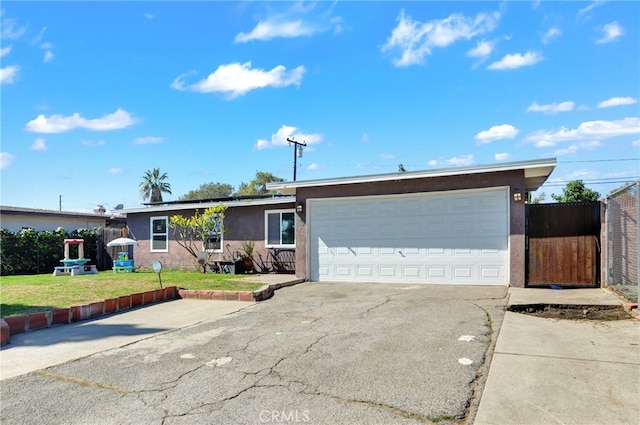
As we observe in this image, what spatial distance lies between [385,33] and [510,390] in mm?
10861

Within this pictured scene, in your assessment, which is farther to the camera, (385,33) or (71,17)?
(385,33)

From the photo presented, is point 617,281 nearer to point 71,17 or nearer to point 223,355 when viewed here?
point 223,355

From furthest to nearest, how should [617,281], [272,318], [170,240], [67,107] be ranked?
[170,240] → [67,107] → [617,281] → [272,318]

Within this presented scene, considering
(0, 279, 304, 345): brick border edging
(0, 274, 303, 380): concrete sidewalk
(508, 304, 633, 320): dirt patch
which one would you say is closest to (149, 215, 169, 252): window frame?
(0, 279, 304, 345): brick border edging

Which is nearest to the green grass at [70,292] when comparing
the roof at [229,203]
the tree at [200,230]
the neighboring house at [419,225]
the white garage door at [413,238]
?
the white garage door at [413,238]

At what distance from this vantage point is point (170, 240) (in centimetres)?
1655

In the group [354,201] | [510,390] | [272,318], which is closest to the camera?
[510,390]

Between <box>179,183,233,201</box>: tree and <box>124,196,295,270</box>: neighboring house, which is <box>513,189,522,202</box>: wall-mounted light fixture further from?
<box>179,183,233,201</box>: tree

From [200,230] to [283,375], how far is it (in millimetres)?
12039

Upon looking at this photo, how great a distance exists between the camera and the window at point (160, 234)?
1672cm

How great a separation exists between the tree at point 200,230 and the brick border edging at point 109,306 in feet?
16.8

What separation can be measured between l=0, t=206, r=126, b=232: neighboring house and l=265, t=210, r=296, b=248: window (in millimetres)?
14104

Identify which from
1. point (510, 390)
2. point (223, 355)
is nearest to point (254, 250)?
point (223, 355)

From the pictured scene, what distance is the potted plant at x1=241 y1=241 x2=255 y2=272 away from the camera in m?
14.1
